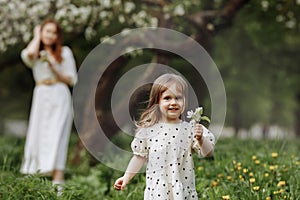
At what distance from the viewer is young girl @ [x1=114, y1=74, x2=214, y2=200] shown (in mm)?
3248

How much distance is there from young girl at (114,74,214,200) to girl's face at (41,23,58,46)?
3.46 meters

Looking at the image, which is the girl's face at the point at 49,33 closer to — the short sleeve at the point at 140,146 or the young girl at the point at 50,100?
the young girl at the point at 50,100

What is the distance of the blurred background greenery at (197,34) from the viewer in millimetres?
7719

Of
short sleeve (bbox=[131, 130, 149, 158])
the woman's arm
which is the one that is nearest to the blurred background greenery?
the woman's arm

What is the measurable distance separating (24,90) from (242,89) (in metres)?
6.43

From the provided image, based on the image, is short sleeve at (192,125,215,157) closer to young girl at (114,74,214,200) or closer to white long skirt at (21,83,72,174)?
young girl at (114,74,214,200)

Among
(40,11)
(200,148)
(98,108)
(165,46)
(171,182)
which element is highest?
(40,11)

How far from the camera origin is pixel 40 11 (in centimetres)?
782

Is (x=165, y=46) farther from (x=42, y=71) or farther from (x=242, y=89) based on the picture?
(x=242, y=89)

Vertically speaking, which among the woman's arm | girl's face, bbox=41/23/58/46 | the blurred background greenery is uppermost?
the blurred background greenery

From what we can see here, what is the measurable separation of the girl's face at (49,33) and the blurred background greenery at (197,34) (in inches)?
36.9

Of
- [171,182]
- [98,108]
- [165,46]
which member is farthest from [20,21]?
[171,182]

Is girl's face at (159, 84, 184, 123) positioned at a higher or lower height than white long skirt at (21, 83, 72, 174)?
lower

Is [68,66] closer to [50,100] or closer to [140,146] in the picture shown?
[50,100]
